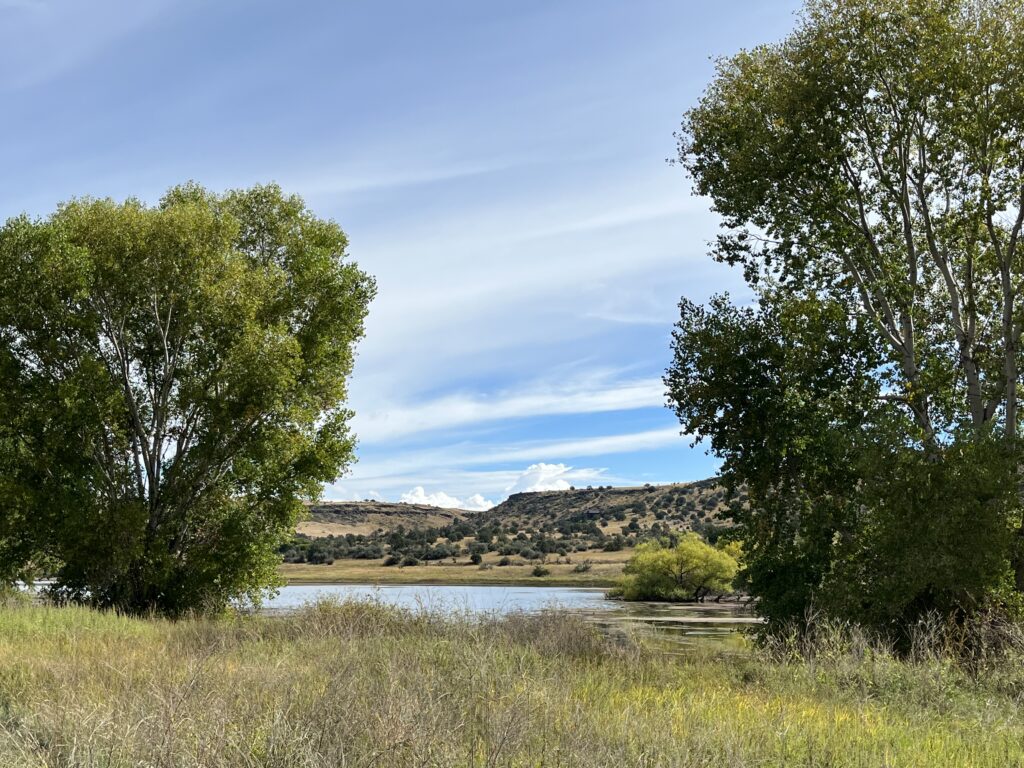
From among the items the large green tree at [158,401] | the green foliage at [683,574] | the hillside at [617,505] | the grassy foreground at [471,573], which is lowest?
the grassy foreground at [471,573]

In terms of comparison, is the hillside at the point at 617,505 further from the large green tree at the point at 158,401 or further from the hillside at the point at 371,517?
the large green tree at the point at 158,401

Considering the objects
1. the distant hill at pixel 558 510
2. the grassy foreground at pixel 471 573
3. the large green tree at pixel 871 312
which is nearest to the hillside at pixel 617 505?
the distant hill at pixel 558 510

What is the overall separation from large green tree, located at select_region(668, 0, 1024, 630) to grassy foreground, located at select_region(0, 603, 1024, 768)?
5.45 meters

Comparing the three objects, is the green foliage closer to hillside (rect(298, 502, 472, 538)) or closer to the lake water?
the lake water

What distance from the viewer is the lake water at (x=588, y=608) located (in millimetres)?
16609

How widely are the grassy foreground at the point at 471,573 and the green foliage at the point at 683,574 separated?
36.5ft

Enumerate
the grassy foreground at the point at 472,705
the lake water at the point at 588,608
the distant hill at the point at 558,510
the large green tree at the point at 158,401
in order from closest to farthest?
the grassy foreground at the point at 472,705
the lake water at the point at 588,608
the large green tree at the point at 158,401
the distant hill at the point at 558,510

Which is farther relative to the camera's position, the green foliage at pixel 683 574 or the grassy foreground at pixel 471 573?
the grassy foreground at pixel 471 573

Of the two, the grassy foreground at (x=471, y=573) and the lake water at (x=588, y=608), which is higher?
the lake water at (x=588, y=608)

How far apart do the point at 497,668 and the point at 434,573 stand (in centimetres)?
8436

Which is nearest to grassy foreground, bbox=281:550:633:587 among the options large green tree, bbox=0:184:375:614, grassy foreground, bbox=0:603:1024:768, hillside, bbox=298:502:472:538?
hillside, bbox=298:502:472:538

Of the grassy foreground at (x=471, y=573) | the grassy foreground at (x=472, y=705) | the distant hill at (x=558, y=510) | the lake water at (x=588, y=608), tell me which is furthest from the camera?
the distant hill at (x=558, y=510)

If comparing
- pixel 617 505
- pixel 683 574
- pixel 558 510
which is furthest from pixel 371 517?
pixel 683 574

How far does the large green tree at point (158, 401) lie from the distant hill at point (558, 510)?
296ft
